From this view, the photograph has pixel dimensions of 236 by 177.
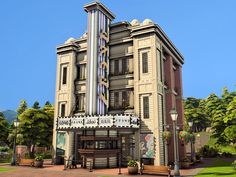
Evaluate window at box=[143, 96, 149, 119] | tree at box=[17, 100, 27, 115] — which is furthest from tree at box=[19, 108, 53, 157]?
tree at box=[17, 100, 27, 115]

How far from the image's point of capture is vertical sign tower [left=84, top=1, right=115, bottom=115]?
1244 inches

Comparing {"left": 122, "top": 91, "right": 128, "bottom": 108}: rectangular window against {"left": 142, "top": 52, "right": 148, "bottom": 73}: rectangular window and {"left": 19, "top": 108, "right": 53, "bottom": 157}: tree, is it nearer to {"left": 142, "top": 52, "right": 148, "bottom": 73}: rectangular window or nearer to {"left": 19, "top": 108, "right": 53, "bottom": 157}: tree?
{"left": 142, "top": 52, "right": 148, "bottom": 73}: rectangular window

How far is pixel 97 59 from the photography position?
32656mm

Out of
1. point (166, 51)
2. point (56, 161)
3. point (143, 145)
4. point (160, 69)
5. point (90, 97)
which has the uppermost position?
point (166, 51)

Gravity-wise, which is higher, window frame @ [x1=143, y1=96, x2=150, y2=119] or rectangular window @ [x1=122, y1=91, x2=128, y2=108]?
rectangular window @ [x1=122, y1=91, x2=128, y2=108]

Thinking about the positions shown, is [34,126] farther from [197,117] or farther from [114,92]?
[197,117]

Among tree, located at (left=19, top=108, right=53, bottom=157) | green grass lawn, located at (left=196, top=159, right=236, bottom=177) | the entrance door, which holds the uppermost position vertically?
tree, located at (left=19, top=108, right=53, bottom=157)

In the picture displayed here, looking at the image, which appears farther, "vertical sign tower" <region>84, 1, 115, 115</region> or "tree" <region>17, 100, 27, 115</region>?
"tree" <region>17, 100, 27, 115</region>

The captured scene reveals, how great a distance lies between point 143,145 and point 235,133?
33.4 ft

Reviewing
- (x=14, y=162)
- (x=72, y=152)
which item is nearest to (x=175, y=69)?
(x=72, y=152)

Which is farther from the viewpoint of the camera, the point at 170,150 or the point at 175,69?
the point at 175,69

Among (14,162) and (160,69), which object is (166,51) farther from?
(14,162)

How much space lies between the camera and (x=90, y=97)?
31.5m

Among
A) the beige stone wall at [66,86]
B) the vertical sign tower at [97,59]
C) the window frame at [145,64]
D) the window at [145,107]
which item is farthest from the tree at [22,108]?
the window at [145,107]
